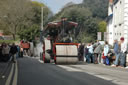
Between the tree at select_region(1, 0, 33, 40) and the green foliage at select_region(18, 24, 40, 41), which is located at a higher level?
the tree at select_region(1, 0, 33, 40)

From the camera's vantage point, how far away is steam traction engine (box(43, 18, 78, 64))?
76.5 ft

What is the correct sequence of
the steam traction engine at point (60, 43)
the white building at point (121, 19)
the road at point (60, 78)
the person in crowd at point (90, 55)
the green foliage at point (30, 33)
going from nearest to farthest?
the road at point (60, 78)
the steam traction engine at point (60, 43)
the person in crowd at point (90, 55)
the white building at point (121, 19)
the green foliage at point (30, 33)

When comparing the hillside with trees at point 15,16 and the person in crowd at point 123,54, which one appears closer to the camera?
the person in crowd at point 123,54

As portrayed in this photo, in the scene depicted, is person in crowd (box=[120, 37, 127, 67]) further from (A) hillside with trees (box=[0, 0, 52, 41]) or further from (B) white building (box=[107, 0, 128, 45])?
(A) hillside with trees (box=[0, 0, 52, 41])

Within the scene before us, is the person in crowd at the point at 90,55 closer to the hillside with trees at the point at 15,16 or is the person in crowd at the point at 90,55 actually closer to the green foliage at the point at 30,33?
the green foliage at the point at 30,33

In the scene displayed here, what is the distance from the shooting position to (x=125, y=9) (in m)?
35.9

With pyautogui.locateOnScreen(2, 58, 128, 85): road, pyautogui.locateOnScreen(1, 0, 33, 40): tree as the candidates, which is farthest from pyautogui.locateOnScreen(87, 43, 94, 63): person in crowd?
pyautogui.locateOnScreen(1, 0, 33, 40): tree

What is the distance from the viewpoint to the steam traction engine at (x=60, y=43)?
2333 centimetres

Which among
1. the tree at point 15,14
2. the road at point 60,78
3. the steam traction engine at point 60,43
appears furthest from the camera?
the tree at point 15,14

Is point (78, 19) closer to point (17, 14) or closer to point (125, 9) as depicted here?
point (17, 14)

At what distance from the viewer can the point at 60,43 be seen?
24.0m

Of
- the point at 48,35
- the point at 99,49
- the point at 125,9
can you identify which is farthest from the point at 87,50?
the point at 125,9

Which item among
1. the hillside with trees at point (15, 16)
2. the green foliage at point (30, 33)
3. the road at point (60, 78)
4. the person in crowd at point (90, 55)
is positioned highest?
the hillside with trees at point (15, 16)

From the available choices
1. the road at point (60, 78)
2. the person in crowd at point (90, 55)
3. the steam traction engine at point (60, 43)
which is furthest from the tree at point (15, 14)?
the road at point (60, 78)
